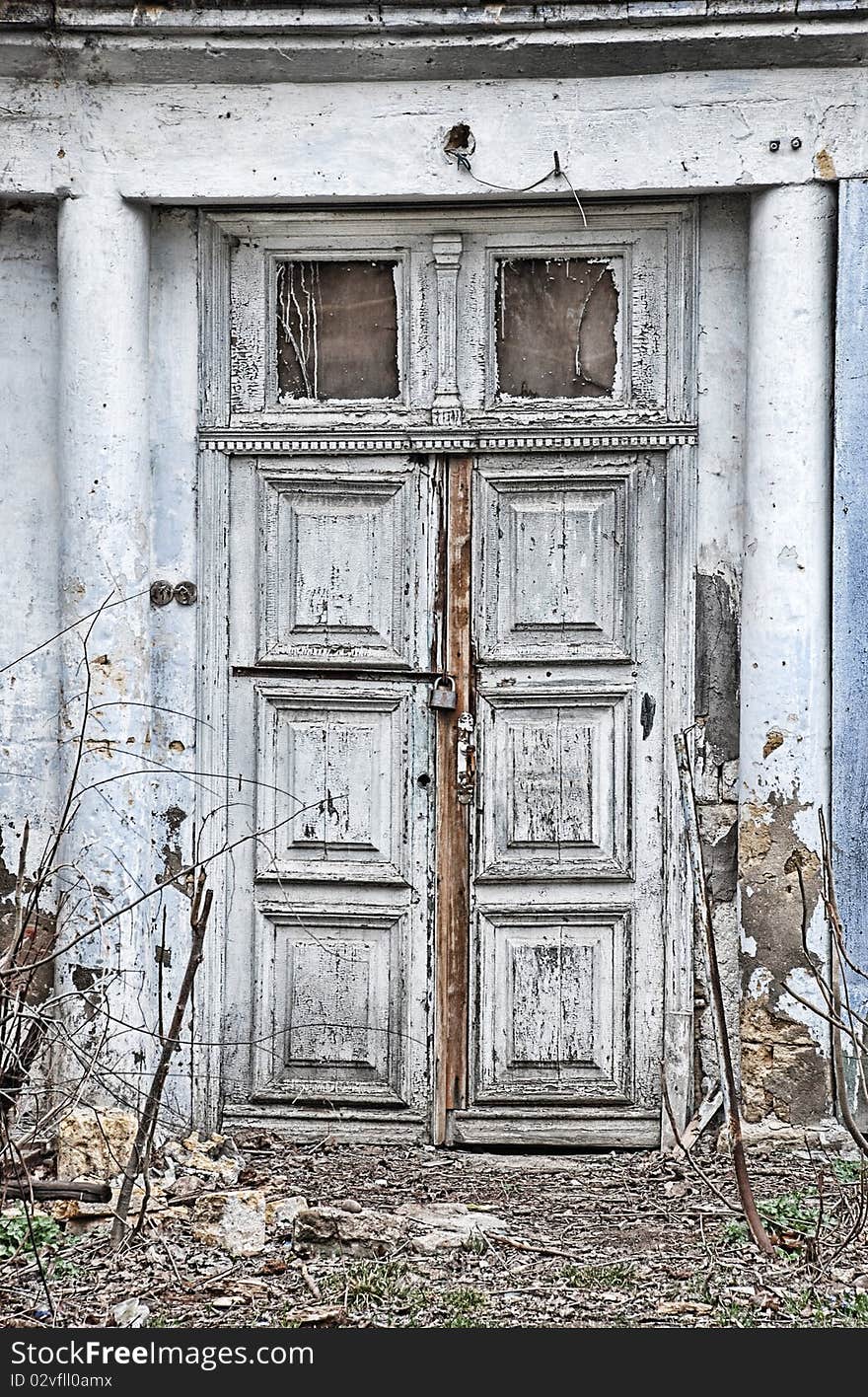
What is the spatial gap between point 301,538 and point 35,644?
39.0 inches

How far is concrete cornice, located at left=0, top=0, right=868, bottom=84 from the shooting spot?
Result: 4414mm

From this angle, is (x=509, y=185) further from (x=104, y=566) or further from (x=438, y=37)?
(x=104, y=566)

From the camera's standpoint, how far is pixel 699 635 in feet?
15.8

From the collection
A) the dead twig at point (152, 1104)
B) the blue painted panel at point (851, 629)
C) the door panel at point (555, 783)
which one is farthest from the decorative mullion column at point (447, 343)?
the dead twig at point (152, 1104)

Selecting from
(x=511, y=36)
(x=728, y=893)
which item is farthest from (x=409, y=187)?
(x=728, y=893)

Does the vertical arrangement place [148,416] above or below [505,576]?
above

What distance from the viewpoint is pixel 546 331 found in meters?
4.88

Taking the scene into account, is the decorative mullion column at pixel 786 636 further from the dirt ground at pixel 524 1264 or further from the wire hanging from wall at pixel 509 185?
the wire hanging from wall at pixel 509 185

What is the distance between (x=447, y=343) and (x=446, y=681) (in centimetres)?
116

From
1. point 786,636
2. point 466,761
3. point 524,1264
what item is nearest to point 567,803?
point 466,761

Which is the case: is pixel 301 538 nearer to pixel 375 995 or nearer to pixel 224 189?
pixel 224 189

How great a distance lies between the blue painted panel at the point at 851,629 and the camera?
4.57 metres

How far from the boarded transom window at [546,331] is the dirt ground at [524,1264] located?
2.64m

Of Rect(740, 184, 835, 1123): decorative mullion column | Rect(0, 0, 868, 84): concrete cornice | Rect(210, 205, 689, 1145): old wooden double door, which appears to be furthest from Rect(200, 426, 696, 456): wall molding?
Rect(0, 0, 868, 84): concrete cornice
